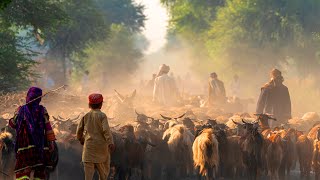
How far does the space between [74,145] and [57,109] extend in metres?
11.7

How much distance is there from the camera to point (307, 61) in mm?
47375

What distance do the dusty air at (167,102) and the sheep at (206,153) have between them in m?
0.02

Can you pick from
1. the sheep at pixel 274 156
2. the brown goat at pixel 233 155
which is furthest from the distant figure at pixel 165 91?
the sheep at pixel 274 156

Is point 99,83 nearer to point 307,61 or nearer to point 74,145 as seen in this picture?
point 307,61

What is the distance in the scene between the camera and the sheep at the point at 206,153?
47.6ft

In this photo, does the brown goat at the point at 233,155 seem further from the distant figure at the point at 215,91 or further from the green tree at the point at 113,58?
the green tree at the point at 113,58

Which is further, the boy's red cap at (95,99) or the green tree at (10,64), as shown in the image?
the green tree at (10,64)

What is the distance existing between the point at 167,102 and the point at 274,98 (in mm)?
7364

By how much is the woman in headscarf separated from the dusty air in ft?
0.05

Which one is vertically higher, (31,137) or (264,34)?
(264,34)

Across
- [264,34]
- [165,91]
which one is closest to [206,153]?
[165,91]

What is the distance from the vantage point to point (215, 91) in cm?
2822

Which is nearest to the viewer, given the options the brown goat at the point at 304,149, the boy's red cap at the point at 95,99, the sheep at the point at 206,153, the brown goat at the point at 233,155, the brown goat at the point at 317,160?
the boy's red cap at the point at 95,99

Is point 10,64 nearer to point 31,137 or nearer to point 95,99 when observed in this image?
point 95,99
